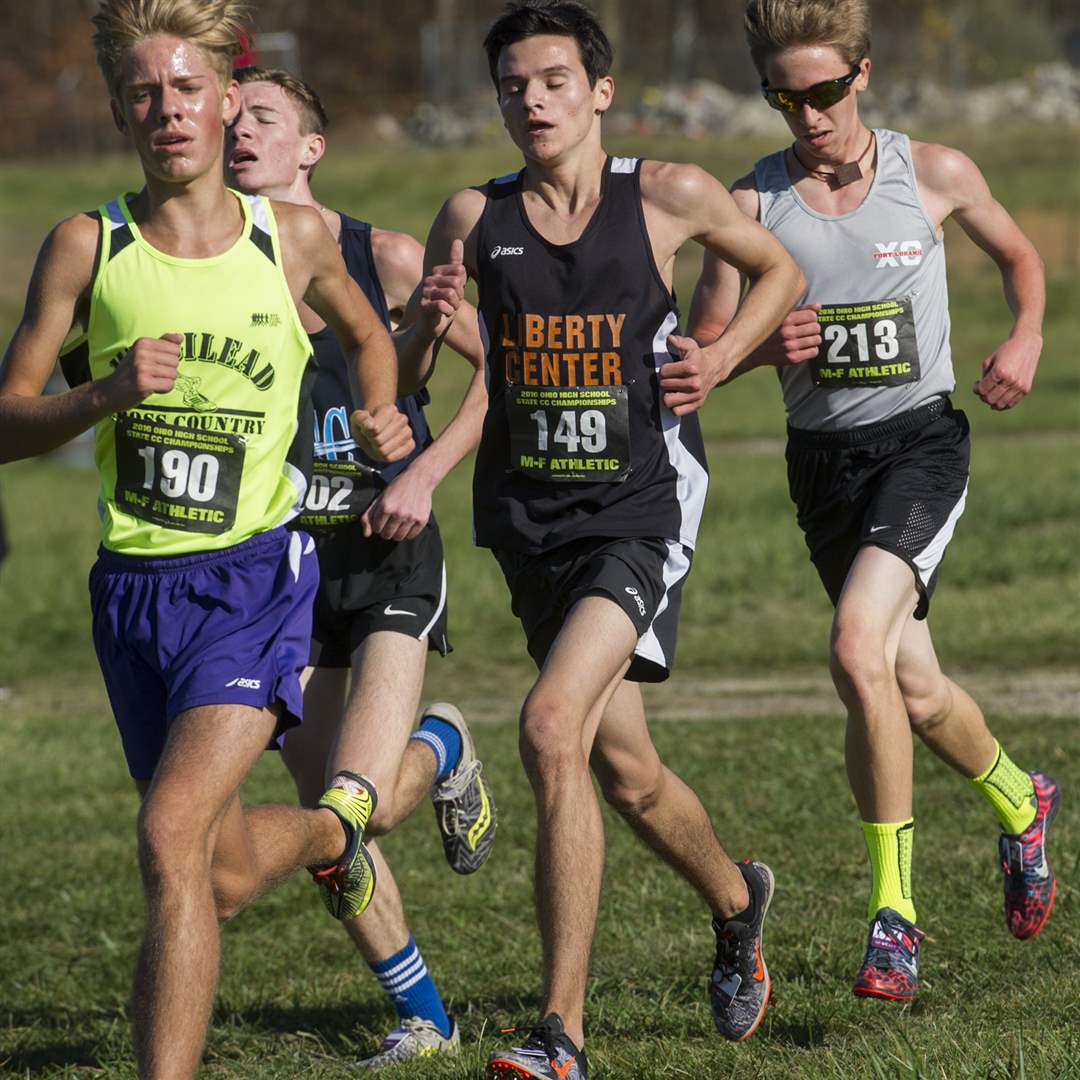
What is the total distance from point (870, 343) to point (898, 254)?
0.91 ft

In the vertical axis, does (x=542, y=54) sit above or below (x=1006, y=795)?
above

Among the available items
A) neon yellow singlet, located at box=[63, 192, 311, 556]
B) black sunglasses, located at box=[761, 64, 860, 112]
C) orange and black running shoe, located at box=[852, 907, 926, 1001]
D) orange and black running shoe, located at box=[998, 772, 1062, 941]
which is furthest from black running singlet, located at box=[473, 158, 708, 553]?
orange and black running shoe, located at box=[998, 772, 1062, 941]

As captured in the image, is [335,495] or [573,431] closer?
[573,431]

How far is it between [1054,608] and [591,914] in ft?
26.3

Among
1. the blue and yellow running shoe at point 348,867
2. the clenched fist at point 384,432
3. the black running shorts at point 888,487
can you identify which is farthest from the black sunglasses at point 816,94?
the blue and yellow running shoe at point 348,867

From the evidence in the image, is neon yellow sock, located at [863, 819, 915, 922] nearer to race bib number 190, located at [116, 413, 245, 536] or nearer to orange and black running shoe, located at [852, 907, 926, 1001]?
orange and black running shoe, located at [852, 907, 926, 1001]

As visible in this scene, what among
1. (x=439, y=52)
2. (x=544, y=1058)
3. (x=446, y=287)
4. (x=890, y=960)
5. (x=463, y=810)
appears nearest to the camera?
(x=544, y=1058)

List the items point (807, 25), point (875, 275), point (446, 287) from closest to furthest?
point (446, 287) → point (807, 25) → point (875, 275)

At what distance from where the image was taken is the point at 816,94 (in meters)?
5.34

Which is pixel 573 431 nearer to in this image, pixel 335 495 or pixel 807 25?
pixel 335 495

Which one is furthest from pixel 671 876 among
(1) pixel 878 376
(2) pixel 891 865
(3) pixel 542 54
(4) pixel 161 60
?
(4) pixel 161 60

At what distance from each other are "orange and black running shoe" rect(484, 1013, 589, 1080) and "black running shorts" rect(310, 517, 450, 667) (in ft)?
4.64

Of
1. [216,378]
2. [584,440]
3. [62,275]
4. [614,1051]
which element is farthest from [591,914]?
[62,275]

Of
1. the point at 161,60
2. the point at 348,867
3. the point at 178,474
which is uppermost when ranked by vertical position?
the point at 161,60
